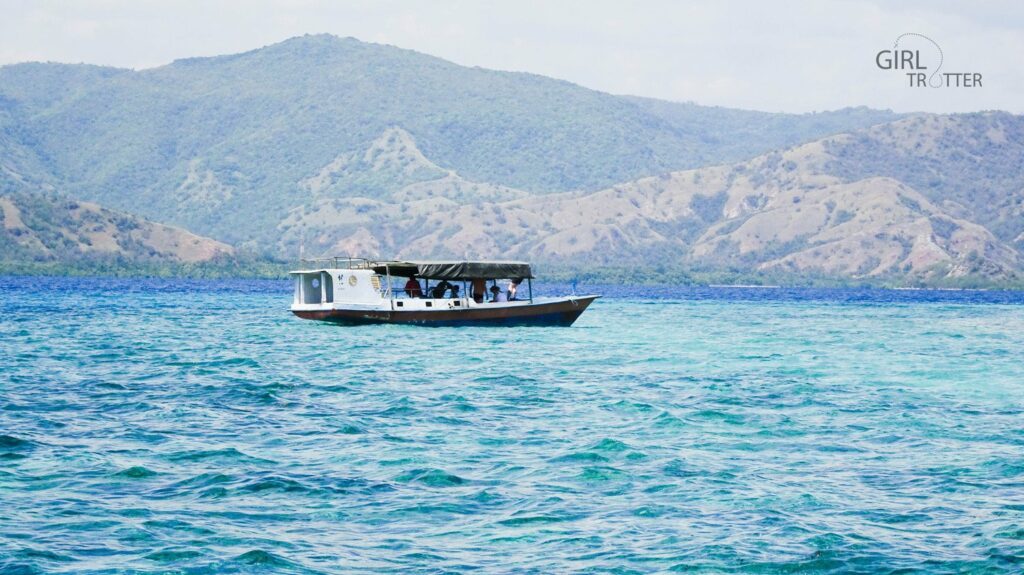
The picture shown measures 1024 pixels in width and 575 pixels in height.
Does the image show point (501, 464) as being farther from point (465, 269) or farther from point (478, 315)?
point (478, 315)

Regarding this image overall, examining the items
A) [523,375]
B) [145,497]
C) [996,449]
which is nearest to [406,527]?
[145,497]

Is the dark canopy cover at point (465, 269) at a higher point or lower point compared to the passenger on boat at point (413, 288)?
higher

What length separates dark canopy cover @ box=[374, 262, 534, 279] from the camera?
58.0 meters

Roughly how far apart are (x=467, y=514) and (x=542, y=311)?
137ft

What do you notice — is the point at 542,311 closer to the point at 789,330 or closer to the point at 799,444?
the point at 789,330

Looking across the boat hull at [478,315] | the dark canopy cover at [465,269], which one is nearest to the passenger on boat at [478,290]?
the boat hull at [478,315]

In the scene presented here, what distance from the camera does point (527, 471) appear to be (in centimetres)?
2112

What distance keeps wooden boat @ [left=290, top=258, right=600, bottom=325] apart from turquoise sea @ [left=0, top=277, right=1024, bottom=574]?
12918 millimetres

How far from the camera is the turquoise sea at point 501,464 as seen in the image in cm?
1606

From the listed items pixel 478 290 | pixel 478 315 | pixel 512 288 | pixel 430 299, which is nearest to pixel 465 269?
pixel 478 315

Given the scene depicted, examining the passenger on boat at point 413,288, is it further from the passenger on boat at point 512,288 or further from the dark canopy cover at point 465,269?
the passenger on boat at point 512,288

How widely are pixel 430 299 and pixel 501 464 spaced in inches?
1498

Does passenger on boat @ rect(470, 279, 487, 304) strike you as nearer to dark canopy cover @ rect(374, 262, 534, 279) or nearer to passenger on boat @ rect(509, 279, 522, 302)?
passenger on boat @ rect(509, 279, 522, 302)

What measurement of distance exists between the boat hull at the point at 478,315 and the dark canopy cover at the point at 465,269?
1.51 m
